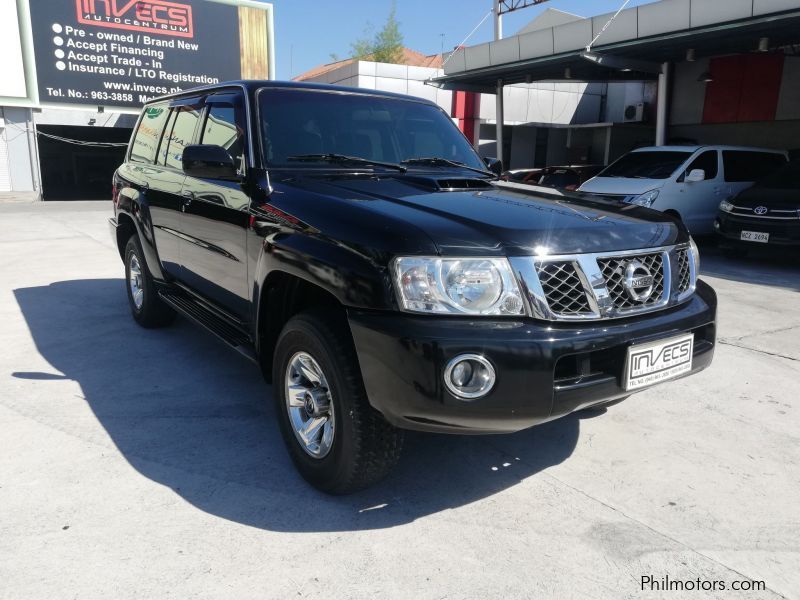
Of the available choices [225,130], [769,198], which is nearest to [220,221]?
[225,130]

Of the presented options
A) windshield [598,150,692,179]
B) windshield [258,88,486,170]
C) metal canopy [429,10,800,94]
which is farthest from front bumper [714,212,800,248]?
windshield [258,88,486,170]

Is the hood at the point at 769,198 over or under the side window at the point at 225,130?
under

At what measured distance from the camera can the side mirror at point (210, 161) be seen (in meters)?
3.17

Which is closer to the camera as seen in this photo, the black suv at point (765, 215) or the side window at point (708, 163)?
the black suv at point (765, 215)

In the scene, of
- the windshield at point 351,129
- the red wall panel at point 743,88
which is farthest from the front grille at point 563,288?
the red wall panel at point 743,88

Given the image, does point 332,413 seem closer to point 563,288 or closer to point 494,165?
point 563,288

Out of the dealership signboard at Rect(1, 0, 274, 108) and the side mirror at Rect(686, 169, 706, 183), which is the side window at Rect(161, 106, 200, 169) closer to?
the side mirror at Rect(686, 169, 706, 183)

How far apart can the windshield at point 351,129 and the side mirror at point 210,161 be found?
0.65ft

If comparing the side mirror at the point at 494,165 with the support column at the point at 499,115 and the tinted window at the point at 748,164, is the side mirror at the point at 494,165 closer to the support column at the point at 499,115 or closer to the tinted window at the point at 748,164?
the tinted window at the point at 748,164

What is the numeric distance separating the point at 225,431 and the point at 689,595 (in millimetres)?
2325

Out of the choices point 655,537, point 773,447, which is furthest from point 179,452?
point 773,447

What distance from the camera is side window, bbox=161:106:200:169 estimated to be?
13.6 feet

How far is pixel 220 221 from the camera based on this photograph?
3.51 m

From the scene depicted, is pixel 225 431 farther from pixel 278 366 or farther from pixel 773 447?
pixel 773 447
